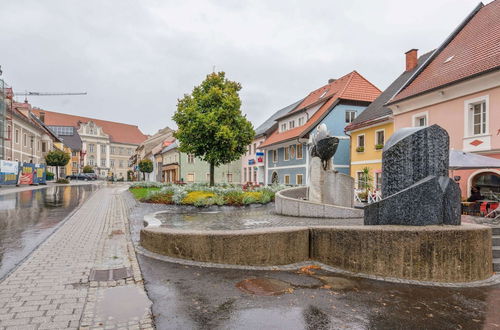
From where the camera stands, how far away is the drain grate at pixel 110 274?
517 cm

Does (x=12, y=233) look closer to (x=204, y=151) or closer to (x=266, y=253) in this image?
(x=266, y=253)

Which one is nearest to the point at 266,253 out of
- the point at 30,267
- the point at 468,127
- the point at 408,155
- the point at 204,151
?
the point at 408,155

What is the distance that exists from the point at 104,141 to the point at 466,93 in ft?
321

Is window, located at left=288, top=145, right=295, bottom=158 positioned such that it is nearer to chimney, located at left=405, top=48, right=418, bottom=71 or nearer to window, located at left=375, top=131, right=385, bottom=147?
window, located at left=375, top=131, right=385, bottom=147

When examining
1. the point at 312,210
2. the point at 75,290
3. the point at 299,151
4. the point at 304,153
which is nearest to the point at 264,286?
the point at 75,290

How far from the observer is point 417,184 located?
19.4ft

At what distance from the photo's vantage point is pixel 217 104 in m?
22.9

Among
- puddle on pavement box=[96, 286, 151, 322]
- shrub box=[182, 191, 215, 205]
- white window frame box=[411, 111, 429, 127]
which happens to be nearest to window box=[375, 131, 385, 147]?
white window frame box=[411, 111, 429, 127]

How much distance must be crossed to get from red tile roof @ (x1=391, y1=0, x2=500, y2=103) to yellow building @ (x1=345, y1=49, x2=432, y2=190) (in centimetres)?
271

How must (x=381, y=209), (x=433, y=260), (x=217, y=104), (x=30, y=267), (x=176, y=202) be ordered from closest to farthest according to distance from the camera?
(x=433, y=260), (x=30, y=267), (x=381, y=209), (x=176, y=202), (x=217, y=104)

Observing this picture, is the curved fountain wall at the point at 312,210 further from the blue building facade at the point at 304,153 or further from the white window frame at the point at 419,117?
the blue building facade at the point at 304,153

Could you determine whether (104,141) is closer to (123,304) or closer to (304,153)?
(304,153)

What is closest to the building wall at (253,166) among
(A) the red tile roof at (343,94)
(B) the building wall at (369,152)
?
(A) the red tile roof at (343,94)

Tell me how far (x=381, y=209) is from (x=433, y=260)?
3.96 feet
